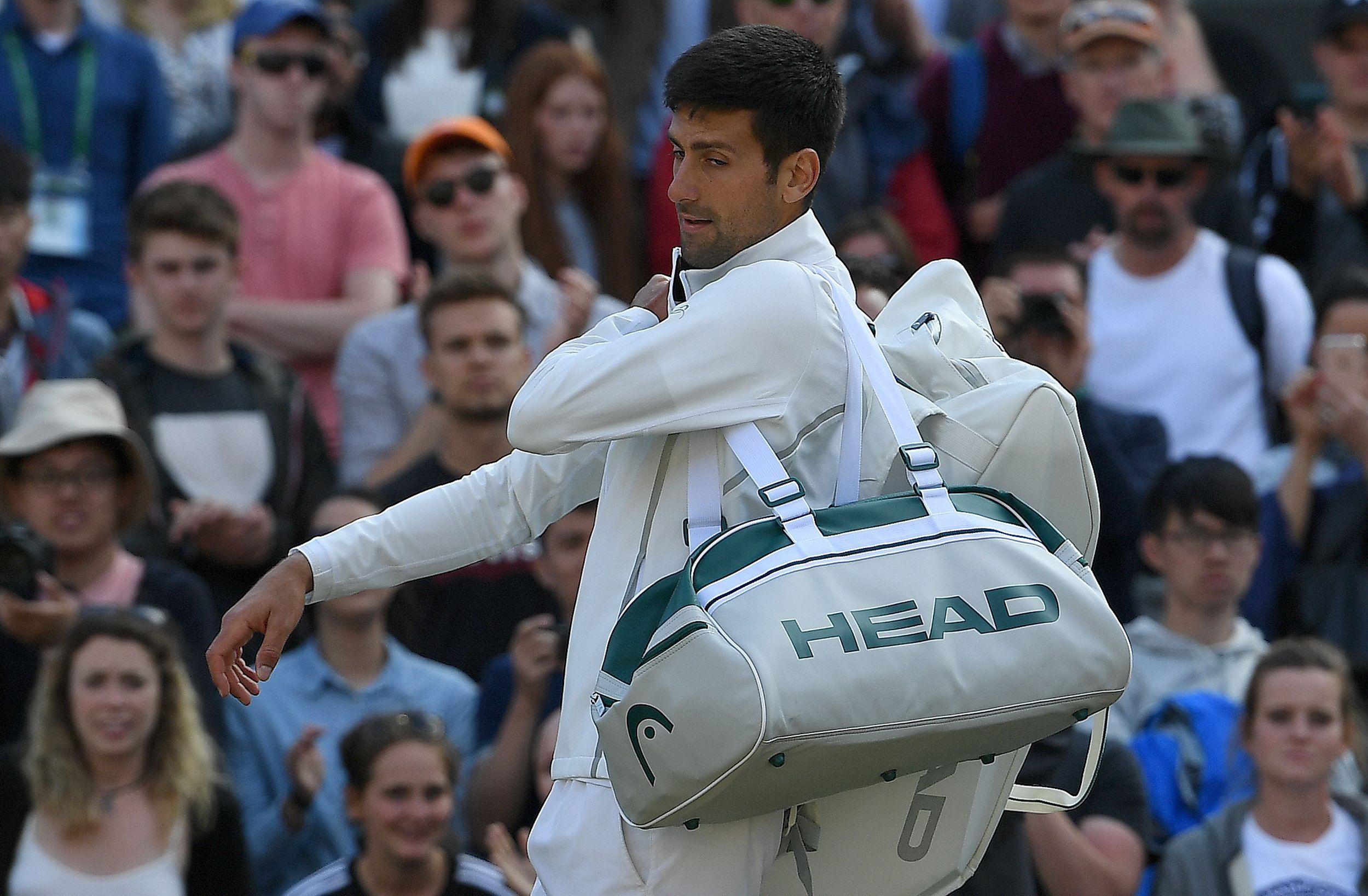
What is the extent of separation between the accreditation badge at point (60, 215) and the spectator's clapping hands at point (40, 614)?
2214 mm

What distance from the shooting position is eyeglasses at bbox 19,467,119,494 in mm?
6188

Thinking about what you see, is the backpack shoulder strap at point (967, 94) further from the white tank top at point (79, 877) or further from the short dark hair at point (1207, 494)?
the white tank top at point (79, 877)

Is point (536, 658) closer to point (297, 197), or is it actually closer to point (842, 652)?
point (297, 197)

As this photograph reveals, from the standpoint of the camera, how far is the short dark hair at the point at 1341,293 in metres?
7.29

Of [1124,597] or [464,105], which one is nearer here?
[1124,597]

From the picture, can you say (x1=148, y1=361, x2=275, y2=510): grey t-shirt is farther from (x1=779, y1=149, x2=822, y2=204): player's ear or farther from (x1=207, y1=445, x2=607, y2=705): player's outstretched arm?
(x1=779, y1=149, x2=822, y2=204): player's ear

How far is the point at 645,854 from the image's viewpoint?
289cm

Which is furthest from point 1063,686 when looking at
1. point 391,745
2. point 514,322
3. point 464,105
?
point 464,105

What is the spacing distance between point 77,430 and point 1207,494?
3.40 meters

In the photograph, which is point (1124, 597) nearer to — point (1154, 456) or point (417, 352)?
point (1154, 456)

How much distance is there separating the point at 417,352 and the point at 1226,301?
287 centimetres

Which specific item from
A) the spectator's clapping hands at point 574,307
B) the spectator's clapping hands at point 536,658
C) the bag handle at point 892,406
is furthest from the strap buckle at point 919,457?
the spectator's clapping hands at point 574,307

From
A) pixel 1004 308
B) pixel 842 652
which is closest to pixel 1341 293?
pixel 1004 308

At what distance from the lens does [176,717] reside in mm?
5672
